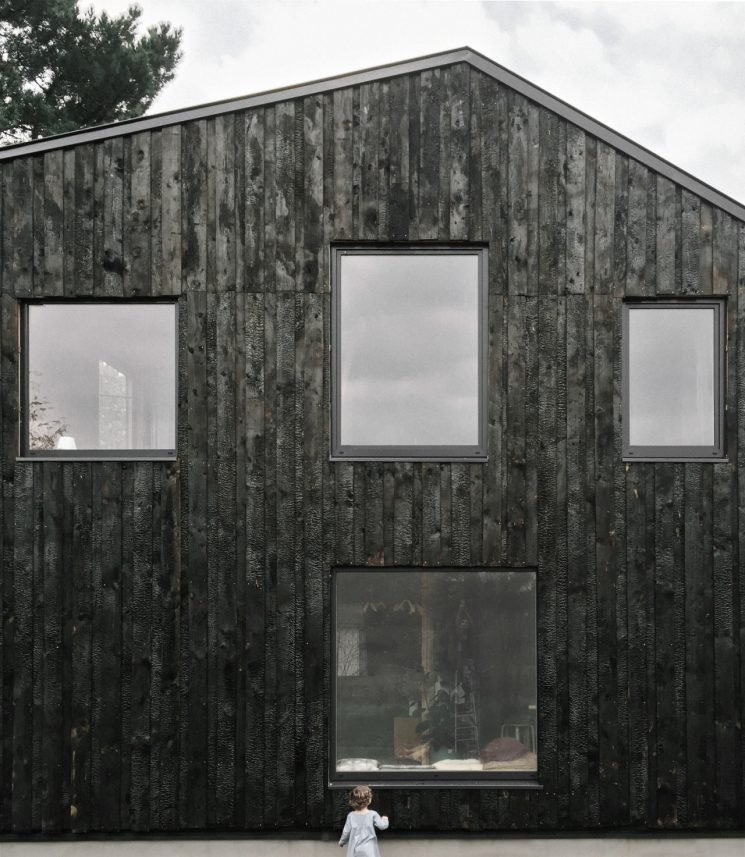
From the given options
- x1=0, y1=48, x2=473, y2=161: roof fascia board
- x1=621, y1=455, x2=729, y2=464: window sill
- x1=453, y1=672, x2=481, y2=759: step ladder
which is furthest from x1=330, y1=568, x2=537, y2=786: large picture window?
x1=0, y1=48, x2=473, y2=161: roof fascia board

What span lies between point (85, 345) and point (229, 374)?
4.16 feet

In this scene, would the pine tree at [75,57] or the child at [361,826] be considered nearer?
the child at [361,826]

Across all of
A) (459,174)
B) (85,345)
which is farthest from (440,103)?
(85,345)

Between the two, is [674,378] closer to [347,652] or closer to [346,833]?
[347,652]

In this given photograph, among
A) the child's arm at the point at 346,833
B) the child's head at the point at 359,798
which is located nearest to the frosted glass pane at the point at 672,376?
the child's head at the point at 359,798

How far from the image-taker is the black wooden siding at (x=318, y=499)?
6391 mm

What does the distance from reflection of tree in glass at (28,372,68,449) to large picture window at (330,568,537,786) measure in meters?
2.61

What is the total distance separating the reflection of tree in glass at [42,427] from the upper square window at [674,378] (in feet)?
15.6

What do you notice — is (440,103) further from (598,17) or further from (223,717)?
(598,17)

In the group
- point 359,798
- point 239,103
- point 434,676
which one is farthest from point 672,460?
point 239,103

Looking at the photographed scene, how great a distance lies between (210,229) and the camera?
660 cm

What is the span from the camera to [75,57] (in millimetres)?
16125

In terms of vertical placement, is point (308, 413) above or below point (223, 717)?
above

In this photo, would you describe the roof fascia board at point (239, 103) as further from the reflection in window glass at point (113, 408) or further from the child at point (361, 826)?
the child at point (361, 826)
